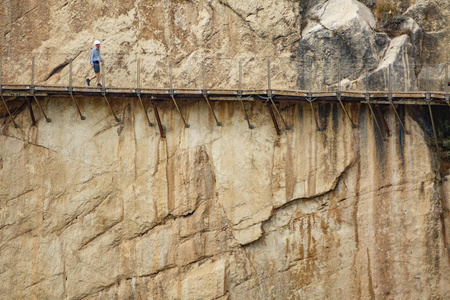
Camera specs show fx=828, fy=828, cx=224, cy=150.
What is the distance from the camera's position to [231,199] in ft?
68.7

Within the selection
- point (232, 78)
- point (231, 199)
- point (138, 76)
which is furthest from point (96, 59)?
point (231, 199)

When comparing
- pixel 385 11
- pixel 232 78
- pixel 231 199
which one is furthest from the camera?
pixel 385 11

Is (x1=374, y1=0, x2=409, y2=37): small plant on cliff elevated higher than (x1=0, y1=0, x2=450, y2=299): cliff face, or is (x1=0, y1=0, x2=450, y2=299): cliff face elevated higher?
(x1=374, y1=0, x2=409, y2=37): small plant on cliff

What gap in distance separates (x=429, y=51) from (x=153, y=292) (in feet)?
31.2

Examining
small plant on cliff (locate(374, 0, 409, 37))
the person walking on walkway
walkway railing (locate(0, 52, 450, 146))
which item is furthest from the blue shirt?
small plant on cliff (locate(374, 0, 409, 37))

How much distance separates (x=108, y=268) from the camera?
20969mm

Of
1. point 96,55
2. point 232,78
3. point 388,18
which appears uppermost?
point 388,18

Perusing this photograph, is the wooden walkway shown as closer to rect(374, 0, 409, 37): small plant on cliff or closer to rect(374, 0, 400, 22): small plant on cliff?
rect(374, 0, 409, 37): small plant on cliff

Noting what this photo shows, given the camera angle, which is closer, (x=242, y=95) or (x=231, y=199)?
(x=242, y=95)

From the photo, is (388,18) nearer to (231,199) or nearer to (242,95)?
(242,95)

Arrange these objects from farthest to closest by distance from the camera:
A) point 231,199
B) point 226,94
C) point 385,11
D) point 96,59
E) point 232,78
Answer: point 385,11, point 232,78, point 231,199, point 96,59, point 226,94

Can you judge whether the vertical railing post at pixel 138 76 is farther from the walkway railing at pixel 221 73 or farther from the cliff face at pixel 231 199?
the cliff face at pixel 231 199

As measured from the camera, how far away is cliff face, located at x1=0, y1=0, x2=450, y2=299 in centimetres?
2062

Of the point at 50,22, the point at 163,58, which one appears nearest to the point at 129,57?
the point at 163,58
